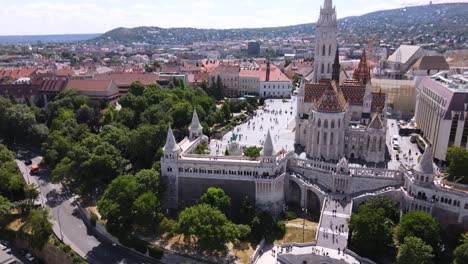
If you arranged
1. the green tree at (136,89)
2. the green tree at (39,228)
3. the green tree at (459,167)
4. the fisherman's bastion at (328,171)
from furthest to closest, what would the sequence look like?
1. the green tree at (136,89)
2. the green tree at (459,167)
3. the green tree at (39,228)
4. the fisherman's bastion at (328,171)

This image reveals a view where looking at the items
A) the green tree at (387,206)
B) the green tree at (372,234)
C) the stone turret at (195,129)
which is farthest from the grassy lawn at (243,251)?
the stone turret at (195,129)

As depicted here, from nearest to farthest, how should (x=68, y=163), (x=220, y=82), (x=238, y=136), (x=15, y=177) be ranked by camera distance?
(x=15, y=177)
(x=68, y=163)
(x=238, y=136)
(x=220, y=82)

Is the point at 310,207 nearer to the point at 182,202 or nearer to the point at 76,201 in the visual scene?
the point at 182,202

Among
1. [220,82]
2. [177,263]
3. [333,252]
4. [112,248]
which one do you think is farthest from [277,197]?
[220,82]

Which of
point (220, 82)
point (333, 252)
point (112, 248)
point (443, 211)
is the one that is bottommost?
point (112, 248)

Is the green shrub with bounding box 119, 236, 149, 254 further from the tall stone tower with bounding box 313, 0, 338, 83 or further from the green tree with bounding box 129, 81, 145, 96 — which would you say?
the green tree with bounding box 129, 81, 145, 96

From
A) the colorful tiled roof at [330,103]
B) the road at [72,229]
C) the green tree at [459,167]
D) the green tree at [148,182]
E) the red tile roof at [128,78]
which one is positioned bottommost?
the road at [72,229]

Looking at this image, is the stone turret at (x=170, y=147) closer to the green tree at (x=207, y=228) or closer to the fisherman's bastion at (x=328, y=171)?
the fisherman's bastion at (x=328, y=171)
